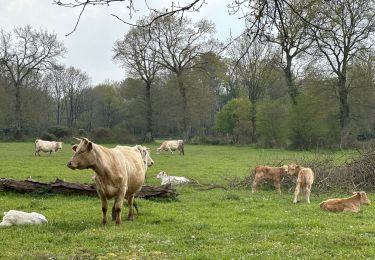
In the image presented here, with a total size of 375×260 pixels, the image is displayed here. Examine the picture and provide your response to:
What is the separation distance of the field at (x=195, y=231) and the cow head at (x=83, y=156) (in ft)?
4.60

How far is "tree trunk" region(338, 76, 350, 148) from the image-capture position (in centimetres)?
4706

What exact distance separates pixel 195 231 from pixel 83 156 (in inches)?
120

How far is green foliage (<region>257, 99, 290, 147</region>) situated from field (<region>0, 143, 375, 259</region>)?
36.3 meters

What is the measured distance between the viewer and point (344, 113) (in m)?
48.2

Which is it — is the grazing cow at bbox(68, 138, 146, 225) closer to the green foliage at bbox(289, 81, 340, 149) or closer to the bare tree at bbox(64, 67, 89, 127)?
the green foliage at bbox(289, 81, 340, 149)

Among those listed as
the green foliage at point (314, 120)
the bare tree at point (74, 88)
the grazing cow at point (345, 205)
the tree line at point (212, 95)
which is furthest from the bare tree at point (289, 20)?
the bare tree at point (74, 88)

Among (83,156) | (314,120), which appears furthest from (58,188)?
(314,120)

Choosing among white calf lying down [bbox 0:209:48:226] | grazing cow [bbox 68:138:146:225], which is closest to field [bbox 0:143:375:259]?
white calf lying down [bbox 0:209:48:226]

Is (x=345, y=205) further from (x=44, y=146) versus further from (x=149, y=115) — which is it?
(x=149, y=115)

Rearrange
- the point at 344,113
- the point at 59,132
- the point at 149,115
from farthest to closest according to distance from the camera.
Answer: the point at 149,115 → the point at 59,132 → the point at 344,113

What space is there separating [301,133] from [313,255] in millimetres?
42179

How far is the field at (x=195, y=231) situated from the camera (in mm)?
8320

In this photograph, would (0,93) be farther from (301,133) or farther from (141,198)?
(141,198)

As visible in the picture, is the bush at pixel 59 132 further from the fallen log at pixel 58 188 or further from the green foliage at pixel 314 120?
the fallen log at pixel 58 188
